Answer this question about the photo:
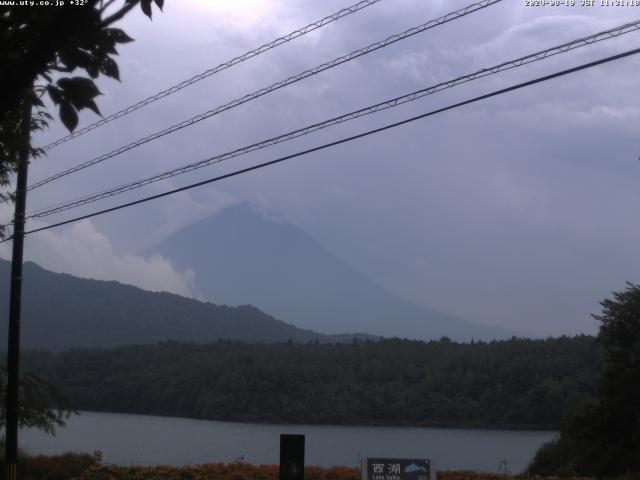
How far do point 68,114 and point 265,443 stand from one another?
2030cm

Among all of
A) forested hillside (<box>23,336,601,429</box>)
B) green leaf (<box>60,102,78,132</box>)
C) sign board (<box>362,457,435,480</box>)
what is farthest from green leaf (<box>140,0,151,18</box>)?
forested hillside (<box>23,336,601,429</box>)

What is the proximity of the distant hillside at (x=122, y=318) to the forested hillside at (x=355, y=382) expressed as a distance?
107 feet

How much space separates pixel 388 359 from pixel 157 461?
16189 mm

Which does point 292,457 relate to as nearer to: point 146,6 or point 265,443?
point 146,6

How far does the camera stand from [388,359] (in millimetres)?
34719

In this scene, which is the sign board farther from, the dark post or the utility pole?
the utility pole

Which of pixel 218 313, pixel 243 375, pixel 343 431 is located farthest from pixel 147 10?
pixel 218 313

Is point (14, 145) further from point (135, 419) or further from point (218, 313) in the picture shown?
point (218, 313)

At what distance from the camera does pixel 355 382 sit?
31.6m

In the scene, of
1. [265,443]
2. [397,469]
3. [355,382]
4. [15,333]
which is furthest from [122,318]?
[397,469]

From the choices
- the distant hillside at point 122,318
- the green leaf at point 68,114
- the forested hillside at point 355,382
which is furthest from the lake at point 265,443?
the distant hillside at point 122,318

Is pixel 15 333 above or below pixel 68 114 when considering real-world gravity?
below

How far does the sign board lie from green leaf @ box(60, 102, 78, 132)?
8235 mm

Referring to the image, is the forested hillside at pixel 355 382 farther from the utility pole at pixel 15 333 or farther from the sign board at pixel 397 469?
the sign board at pixel 397 469
